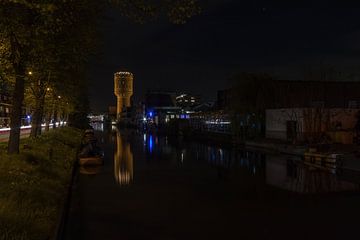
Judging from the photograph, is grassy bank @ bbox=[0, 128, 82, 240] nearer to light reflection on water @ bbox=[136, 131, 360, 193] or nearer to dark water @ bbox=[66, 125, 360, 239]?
dark water @ bbox=[66, 125, 360, 239]

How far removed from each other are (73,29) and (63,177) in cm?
602

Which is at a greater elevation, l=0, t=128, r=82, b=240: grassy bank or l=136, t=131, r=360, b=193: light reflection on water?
l=0, t=128, r=82, b=240: grassy bank

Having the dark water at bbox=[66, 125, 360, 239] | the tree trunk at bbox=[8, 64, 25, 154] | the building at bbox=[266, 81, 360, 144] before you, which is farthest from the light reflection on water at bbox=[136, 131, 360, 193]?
the tree trunk at bbox=[8, 64, 25, 154]

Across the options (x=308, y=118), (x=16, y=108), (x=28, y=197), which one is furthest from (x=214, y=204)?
(x=308, y=118)

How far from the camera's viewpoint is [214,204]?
17.4 metres

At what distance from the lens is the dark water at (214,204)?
13.0 m

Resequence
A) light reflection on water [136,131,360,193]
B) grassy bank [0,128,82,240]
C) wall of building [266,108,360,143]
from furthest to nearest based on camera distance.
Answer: wall of building [266,108,360,143]
light reflection on water [136,131,360,193]
grassy bank [0,128,82,240]

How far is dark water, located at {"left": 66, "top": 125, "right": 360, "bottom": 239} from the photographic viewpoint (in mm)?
13023

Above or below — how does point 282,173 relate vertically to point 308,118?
below

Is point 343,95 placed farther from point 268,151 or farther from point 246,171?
point 246,171

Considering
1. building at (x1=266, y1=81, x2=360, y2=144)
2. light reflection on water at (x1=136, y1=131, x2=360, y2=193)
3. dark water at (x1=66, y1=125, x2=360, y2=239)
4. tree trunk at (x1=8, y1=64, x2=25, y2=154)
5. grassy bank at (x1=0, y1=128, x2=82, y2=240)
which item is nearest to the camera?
grassy bank at (x1=0, y1=128, x2=82, y2=240)

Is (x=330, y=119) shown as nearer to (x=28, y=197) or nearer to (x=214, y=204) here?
(x=214, y=204)

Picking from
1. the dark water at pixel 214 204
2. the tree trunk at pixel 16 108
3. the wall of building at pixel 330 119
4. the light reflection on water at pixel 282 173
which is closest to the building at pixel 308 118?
the wall of building at pixel 330 119

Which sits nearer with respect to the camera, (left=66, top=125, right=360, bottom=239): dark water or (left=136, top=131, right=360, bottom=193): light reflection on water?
(left=66, top=125, right=360, bottom=239): dark water
